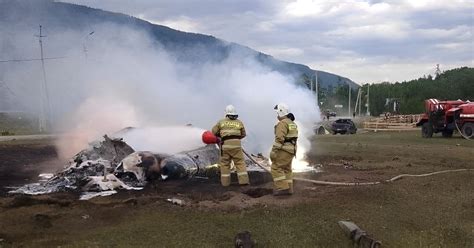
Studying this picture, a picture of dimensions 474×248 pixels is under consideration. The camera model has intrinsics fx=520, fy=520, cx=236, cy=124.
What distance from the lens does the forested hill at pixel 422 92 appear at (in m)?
83.4

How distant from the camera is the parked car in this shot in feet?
134

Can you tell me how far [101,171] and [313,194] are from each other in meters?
5.31

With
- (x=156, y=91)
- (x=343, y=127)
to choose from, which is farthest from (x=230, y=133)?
(x=343, y=127)

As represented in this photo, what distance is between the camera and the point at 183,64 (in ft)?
61.5

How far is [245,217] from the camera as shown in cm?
884

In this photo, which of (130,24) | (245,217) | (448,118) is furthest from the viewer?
(448,118)

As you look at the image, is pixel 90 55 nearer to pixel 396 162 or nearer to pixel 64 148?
pixel 64 148

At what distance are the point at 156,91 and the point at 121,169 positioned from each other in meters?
5.61

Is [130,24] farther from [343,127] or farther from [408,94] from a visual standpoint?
[408,94]

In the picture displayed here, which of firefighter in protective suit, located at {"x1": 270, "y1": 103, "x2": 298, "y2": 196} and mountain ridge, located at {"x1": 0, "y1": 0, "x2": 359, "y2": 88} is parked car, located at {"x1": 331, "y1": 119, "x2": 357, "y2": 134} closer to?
mountain ridge, located at {"x1": 0, "y1": 0, "x2": 359, "y2": 88}

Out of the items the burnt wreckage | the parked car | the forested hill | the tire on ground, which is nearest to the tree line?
the forested hill

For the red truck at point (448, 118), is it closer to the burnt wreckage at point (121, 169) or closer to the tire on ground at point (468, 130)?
the tire on ground at point (468, 130)

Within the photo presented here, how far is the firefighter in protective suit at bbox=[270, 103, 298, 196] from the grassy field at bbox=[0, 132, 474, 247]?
334 mm

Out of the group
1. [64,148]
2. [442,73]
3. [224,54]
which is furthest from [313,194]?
[442,73]
